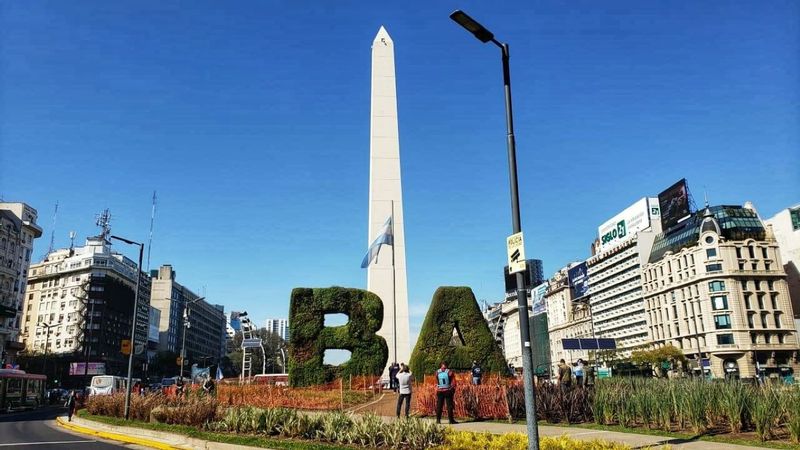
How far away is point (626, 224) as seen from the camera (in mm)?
116250

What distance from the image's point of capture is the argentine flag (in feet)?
130

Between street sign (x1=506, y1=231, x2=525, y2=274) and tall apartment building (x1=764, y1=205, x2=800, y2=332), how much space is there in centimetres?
10337

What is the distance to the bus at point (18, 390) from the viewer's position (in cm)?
3816

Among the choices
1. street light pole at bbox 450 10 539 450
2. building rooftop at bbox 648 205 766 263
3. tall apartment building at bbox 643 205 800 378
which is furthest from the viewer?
A: building rooftop at bbox 648 205 766 263

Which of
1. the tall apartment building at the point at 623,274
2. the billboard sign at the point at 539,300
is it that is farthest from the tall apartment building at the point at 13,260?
the billboard sign at the point at 539,300

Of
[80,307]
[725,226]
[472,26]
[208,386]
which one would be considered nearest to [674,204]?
[725,226]

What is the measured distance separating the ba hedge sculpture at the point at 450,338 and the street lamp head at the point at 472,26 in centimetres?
1960

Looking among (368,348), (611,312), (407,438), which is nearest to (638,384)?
(407,438)

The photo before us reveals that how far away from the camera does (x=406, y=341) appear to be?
40.0 meters

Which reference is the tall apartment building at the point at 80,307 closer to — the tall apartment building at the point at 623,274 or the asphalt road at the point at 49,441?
the asphalt road at the point at 49,441

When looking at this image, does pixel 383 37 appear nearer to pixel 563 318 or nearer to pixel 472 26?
pixel 472 26

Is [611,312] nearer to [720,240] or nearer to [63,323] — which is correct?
[720,240]

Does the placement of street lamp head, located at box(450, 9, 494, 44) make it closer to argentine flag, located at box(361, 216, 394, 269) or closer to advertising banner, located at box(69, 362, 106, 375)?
argentine flag, located at box(361, 216, 394, 269)

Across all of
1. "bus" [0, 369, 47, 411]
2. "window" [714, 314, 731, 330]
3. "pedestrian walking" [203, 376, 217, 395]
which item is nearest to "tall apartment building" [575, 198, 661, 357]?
"window" [714, 314, 731, 330]
